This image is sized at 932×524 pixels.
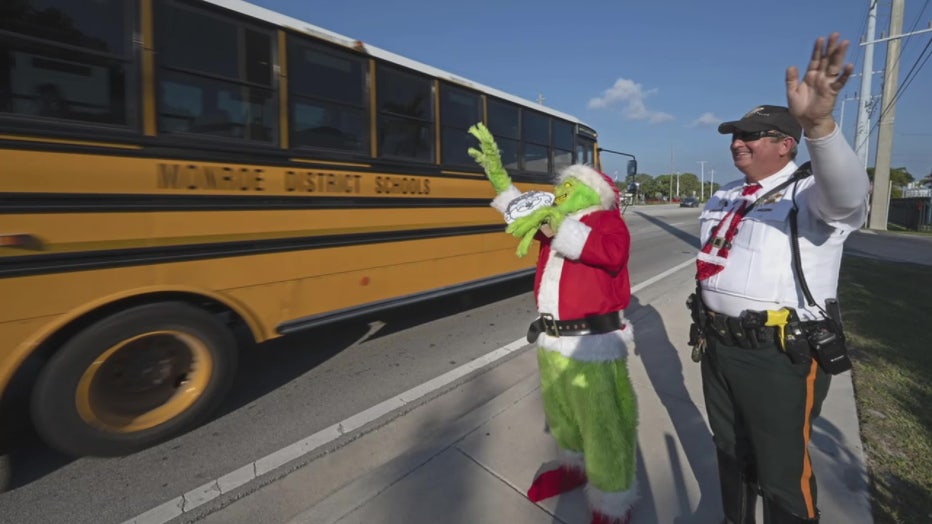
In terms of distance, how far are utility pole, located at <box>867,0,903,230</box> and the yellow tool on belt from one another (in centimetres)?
2559

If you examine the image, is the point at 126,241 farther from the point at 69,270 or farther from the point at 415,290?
the point at 415,290

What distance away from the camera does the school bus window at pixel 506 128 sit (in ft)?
17.4

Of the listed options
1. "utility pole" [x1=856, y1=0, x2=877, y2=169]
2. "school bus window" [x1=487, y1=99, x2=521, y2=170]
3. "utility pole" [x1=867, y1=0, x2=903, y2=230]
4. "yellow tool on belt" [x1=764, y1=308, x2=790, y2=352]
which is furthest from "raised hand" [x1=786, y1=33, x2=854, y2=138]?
"utility pole" [x1=867, y1=0, x2=903, y2=230]

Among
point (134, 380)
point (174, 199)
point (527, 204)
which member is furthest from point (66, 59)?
point (527, 204)

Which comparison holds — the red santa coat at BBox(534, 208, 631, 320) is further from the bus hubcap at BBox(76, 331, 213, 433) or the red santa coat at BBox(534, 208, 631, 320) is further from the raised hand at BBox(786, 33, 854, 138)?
the bus hubcap at BBox(76, 331, 213, 433)

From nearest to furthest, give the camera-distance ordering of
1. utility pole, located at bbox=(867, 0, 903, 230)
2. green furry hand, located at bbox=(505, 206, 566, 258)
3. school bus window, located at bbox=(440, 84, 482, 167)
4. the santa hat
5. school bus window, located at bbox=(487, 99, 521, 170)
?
green furry hand, located at bbox=(505, 206, 566, 258) < the santa hat < school bus window, located at bbox=(440, 84, 482, 167) < school bus window, located at bbox=(487, 99, 521, 170) < utility pole, located at bbox=(867, 0, 903, 230)

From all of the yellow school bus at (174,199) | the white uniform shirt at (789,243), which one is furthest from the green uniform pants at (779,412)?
the yellow school bus at (174,199)

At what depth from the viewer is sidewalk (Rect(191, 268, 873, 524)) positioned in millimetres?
2096

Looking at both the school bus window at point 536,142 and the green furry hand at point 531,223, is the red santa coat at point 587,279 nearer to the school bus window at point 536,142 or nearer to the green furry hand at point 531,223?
the green furry hand at point 531,223

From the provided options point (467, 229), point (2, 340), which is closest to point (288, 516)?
point (2, 340)

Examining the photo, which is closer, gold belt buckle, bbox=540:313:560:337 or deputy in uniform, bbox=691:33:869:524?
deputy in uniform, bbox=691:33:869:524

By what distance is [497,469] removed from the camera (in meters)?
2.40

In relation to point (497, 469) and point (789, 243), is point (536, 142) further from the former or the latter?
point (789, 243)

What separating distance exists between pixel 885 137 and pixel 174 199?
28272 mm
